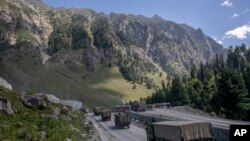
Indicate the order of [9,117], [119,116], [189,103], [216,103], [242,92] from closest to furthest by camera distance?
1. [9,117]
2. [119,116]
3. [242,92]
4. [216,103]
5. [189,103]

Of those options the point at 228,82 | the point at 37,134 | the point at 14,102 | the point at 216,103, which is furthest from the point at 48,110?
the point at 216,103

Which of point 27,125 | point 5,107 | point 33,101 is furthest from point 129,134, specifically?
point 27,125

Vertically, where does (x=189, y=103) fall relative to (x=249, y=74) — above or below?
below

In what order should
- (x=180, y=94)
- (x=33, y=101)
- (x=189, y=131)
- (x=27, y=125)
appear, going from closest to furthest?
Answer: 1. (x=189, y=131)
2. (x=27, y=125)
3. (x=33, y=101)
4. (x=180, y=94)

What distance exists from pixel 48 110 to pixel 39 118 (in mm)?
7644

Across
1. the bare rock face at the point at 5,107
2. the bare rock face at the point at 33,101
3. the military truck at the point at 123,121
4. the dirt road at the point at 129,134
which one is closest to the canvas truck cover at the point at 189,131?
the bare rock face at the point at 5,107

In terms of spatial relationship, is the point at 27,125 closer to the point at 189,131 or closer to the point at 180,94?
the point at 189,131

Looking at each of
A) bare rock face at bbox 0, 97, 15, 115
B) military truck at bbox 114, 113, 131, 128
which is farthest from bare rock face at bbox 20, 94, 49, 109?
military truck at bbox 114, 113, 131, 128

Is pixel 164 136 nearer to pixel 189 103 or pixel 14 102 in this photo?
pixel 14 102

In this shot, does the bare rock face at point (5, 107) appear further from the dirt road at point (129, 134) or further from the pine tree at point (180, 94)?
the pine tree at point (180, 94)

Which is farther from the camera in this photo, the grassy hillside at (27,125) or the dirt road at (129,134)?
the dirt road at (129,134)

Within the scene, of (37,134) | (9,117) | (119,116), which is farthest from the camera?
(119,116)

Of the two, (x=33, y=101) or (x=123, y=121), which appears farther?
(x=123, y=121)

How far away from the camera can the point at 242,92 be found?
90.1m
